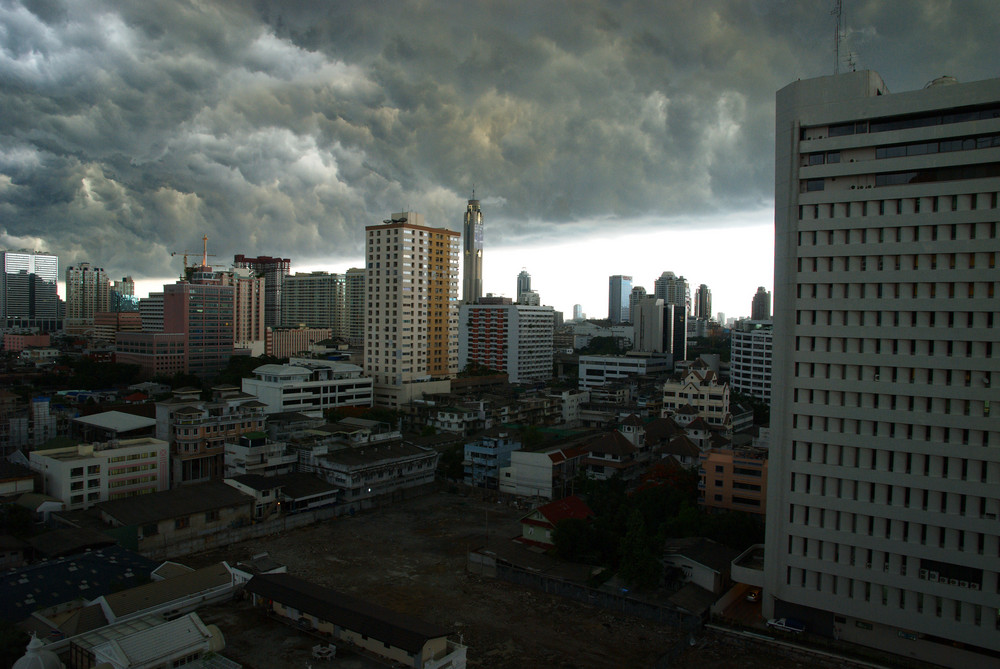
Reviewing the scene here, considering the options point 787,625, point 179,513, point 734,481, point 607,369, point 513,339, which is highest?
point 513,339

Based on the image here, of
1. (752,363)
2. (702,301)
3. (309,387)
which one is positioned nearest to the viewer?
(309,387)

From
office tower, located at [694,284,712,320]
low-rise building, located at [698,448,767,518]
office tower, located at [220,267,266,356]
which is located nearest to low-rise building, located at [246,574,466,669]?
low-rise building, located at [698,448,767,518]

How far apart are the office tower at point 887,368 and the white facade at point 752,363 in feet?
137

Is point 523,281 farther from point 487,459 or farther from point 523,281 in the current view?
point 487,459

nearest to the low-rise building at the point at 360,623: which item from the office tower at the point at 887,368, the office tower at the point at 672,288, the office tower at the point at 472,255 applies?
the office tower at the point at 887,368

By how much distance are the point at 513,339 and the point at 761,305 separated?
280 ft

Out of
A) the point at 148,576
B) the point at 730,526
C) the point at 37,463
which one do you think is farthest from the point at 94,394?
the point at 730,526

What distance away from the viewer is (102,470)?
27453 mm

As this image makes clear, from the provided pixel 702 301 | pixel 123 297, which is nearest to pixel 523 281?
pixel 702 301

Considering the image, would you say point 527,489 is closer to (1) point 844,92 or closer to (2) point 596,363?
(1) point 844,92

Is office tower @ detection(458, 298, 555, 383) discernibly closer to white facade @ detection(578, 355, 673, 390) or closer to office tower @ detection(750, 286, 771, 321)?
white facade @ detection(578, 355, 673, 390)

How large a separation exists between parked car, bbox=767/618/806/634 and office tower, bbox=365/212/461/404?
38291mm

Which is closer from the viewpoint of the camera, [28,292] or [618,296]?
[28,292]

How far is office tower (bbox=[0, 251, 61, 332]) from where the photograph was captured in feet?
402
